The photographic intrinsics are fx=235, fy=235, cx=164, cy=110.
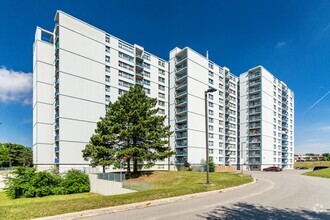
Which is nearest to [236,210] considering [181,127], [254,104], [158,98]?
[181,127]

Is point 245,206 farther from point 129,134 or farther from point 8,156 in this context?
point 8,156

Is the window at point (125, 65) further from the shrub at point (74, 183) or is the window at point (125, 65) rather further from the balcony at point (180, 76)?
the shrub at point (74, 183)

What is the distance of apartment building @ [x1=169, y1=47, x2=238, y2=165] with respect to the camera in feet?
179

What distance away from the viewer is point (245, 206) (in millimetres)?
10383

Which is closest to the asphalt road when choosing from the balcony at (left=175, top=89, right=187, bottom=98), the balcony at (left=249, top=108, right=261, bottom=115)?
the balcony at (left=175, top=89, right=187, bottom=98)

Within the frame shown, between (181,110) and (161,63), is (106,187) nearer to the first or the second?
(181,110)

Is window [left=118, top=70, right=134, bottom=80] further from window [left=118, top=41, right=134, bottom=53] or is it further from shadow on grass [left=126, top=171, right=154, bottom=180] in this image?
shadow on grass [left=126, top=171, right=154, bottom=180]

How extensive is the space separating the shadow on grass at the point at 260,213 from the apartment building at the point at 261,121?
5715 centimetres

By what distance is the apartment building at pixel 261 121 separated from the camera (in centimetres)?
6712

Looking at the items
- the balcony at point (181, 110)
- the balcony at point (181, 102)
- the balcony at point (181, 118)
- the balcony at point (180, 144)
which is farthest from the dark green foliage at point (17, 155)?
the balcony at point (181, 102)

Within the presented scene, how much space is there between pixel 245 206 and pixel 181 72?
49719mm

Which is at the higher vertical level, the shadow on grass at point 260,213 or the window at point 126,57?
the window at point 126,57

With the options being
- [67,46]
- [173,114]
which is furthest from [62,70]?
[173,114]

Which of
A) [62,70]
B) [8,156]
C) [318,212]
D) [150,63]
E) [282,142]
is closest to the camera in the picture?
[318,212]
